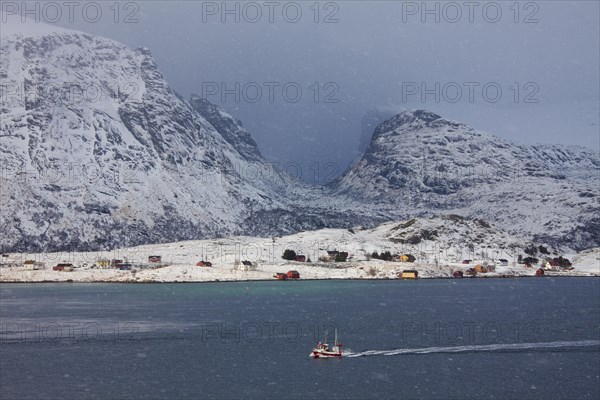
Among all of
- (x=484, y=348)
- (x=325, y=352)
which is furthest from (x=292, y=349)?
(x=484, y=348)

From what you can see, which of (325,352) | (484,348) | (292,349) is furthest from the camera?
(292,349)

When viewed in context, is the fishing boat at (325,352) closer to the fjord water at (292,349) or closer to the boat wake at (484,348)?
the boat wake at (484,348)

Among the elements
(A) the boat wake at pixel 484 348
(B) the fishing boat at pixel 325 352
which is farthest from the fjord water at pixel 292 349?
(B) the fishing boat at pixel 325 352

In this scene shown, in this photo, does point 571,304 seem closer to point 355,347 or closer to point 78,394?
point 355,347

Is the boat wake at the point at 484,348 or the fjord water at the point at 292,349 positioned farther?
the boat wake at the point at 484,348

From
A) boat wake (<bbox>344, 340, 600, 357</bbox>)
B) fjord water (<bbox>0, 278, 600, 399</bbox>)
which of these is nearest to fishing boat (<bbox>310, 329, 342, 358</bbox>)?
boat wake (<bbox>344, 340, 600, 357</bbox>)

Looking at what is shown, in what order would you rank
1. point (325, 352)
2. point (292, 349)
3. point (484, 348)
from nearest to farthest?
point (325, 352) → point (484, 348) → point (292, 349)

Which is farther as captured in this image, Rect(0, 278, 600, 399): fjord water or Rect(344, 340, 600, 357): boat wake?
Rect(344, 340, 600, 357): boat wake

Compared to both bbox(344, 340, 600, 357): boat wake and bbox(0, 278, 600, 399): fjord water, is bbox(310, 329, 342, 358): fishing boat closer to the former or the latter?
bbox(344, 340, 600, 357): boat wake

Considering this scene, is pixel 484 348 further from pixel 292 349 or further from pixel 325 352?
pixel 292 349
